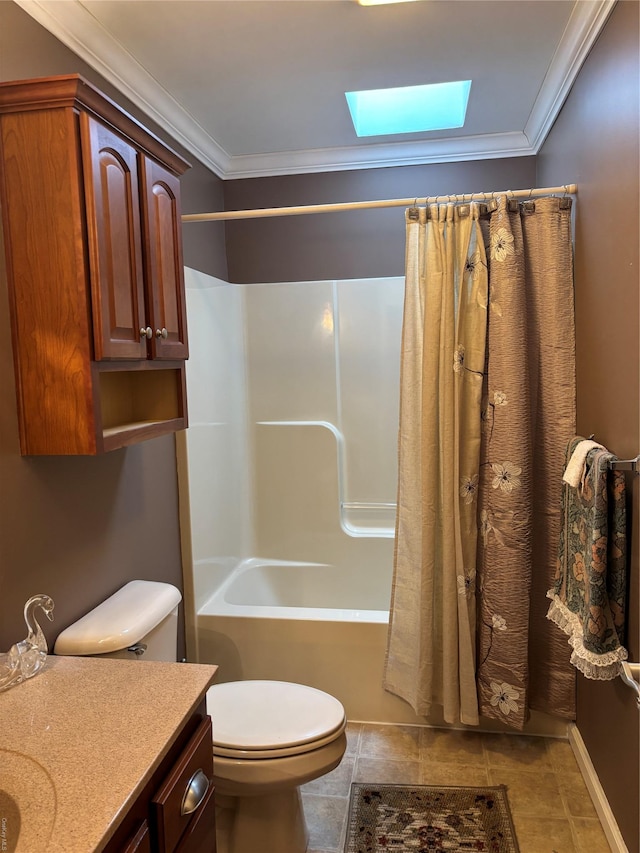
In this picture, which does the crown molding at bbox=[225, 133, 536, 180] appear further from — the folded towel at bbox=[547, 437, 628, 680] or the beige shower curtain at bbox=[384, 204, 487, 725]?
the folded towel at bbox=[547, 437, 628, 680]

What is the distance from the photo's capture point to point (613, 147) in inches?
68.3

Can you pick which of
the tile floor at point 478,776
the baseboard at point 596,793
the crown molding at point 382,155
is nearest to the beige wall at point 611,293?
the baseboard at point 596,793

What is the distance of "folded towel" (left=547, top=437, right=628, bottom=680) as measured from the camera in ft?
5.29

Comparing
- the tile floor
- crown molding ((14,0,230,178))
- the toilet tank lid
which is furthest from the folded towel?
crown molding ((14,0,230,178))

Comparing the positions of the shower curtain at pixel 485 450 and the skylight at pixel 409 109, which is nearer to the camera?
the shower curtain at pixel 485 450

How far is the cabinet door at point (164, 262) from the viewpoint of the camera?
70.3 inches

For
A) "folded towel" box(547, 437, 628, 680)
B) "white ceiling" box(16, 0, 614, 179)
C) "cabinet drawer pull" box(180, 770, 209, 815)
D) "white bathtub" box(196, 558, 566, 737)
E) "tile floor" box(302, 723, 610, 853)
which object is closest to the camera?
"cabinet drawer pull" box(180, 770, 209, 815)

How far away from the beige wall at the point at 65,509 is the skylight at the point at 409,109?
0.93 metres

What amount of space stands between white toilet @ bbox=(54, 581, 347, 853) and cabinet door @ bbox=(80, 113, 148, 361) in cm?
74

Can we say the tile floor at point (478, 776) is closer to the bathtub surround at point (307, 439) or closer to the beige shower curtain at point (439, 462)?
the beige shower curtain at point (439, 462)

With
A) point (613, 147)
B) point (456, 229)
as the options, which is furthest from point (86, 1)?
point (613, 147)

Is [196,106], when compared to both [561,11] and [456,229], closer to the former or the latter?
[456,229]

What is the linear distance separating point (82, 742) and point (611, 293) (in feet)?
5.53

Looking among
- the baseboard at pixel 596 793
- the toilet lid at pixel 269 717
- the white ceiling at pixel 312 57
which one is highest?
the white ceiling at pixel 312 57
